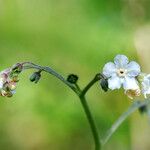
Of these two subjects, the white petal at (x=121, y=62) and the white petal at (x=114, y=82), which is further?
the white petal at (x=121, y=62)

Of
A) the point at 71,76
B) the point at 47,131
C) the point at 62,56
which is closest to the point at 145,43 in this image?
the point at 62,56

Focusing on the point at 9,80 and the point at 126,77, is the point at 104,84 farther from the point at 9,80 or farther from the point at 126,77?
the point at 9,80

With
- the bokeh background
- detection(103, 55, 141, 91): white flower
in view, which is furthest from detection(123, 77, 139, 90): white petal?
the bokeh background

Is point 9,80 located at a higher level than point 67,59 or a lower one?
higher

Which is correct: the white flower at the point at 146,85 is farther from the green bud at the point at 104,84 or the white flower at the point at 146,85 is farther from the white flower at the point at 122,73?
the green bud at the point at 104,84

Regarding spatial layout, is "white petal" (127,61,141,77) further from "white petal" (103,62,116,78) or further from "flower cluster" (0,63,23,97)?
"flower cluster" (0,63,23,97)

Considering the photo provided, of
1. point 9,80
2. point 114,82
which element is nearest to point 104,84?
point 114,82

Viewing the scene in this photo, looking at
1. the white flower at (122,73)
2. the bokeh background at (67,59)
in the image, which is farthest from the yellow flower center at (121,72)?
the bokeh background at (67,59)

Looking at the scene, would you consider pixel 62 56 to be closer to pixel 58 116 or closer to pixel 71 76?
pixel 58 116

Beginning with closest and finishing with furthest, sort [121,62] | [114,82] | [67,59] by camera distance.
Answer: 1. [114,82]
2. [121,62]
3. [67,59]
